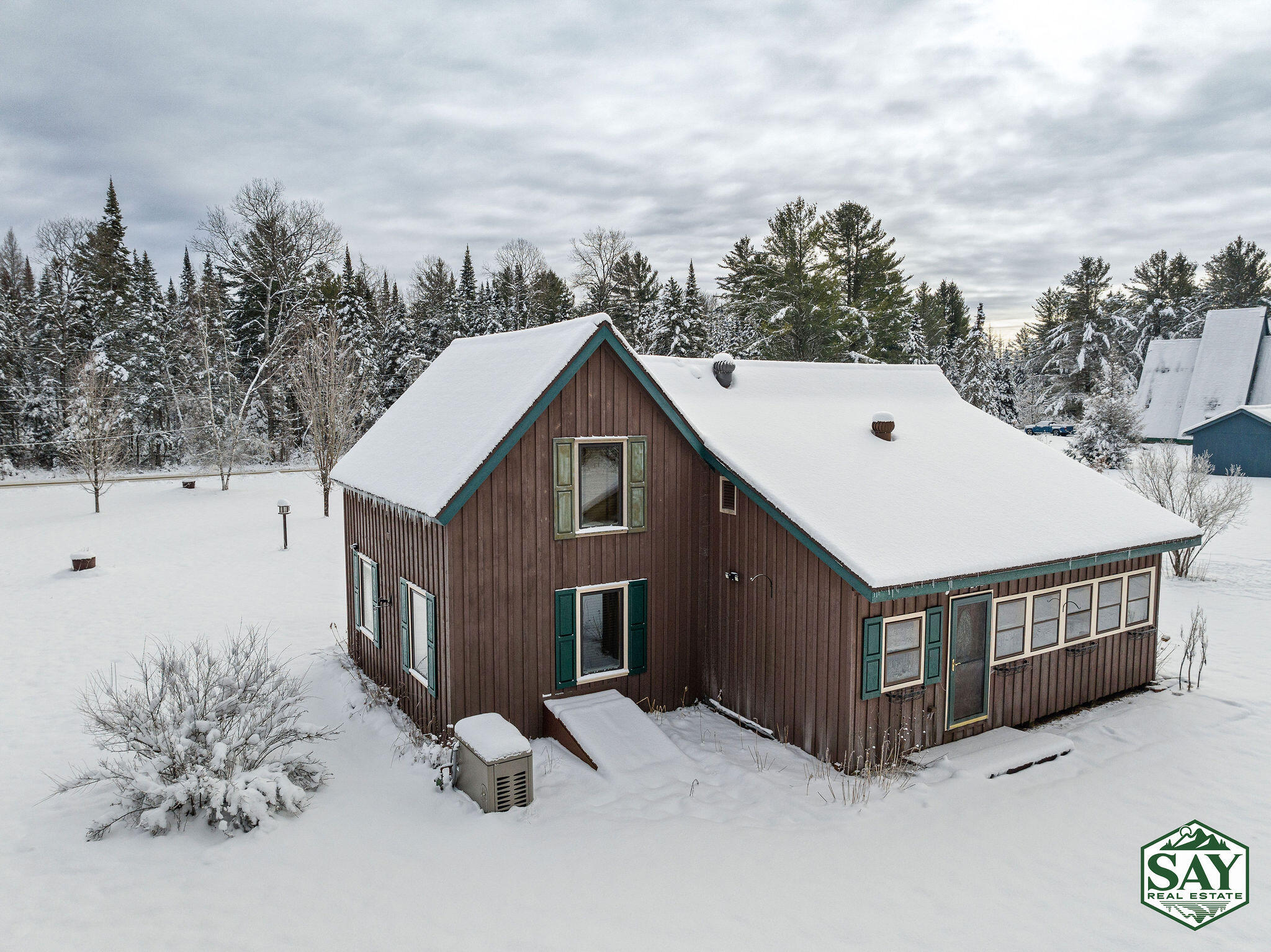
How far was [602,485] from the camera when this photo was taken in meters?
10.4

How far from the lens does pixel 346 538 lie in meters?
13.4

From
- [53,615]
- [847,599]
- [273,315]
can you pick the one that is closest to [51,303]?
[273,315]

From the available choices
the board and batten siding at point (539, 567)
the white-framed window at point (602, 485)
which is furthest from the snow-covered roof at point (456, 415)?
the white-framed window at point (602, 485)

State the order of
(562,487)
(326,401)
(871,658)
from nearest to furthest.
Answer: (871,658) → (562,487) → (326,401)

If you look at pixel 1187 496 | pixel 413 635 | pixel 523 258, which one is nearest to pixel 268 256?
pixel 523 258

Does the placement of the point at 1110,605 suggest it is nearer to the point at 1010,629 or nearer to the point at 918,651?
the point at 1010,629

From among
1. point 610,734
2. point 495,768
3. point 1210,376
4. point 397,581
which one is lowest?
point 610,734

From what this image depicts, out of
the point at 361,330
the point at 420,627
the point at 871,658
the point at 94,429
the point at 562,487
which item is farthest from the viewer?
the point at 361,330

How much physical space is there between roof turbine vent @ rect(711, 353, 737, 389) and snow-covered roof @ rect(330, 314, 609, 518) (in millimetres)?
2862

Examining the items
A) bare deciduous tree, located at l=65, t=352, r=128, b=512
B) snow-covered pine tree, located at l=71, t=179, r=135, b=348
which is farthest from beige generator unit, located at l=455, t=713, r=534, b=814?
snow-covered pine tree, located at l=71, t=179, r=135, b=348

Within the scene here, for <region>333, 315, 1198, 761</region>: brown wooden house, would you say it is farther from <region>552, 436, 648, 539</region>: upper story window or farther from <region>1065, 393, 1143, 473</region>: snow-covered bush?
<region>1065, 393, 1143, 473</region>: snow-covered bush

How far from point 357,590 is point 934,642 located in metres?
9.47

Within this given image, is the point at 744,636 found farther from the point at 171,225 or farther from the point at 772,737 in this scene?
the point at 171,225

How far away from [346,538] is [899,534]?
31.1 ft
